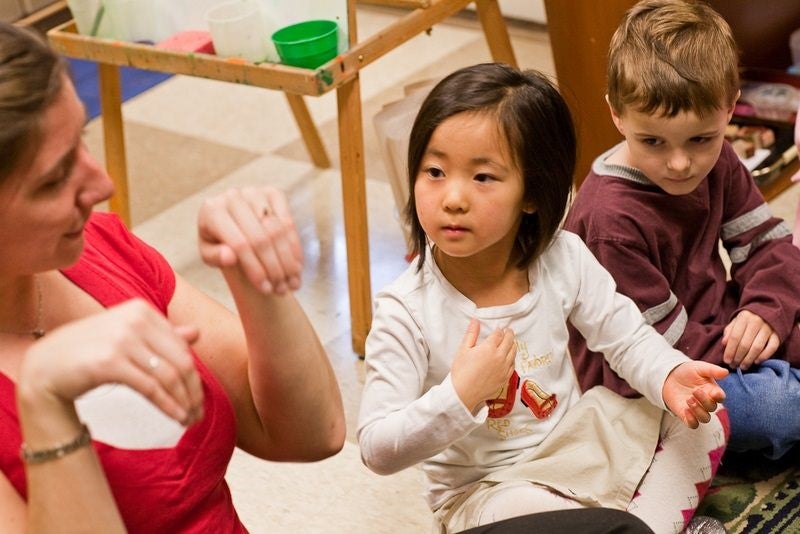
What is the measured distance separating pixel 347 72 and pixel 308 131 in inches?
35.1

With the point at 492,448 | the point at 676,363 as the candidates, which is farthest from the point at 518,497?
the point at 676,363

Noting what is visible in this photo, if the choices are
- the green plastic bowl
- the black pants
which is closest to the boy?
the black pants

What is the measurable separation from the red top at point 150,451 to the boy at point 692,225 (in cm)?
68

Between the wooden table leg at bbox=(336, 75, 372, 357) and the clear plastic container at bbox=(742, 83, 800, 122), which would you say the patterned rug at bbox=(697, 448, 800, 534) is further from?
the clear plastic container at bbox=(742, 83, 800, 122)

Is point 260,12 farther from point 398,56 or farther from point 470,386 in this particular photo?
point 398,56

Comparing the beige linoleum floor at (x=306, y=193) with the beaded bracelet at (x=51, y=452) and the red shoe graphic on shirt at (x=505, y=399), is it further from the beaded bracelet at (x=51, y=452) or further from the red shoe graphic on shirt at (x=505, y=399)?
the beaded bracelet at (x=51, y=452)

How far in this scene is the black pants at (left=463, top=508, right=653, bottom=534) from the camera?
122cm

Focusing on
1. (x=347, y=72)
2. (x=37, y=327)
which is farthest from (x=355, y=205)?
A: (x=37, y=327)

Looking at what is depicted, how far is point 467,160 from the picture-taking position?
135 centimetres

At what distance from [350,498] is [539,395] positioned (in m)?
0.51

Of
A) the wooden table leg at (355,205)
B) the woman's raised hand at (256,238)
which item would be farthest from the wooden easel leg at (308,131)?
the woman's raised hand at (256,238)

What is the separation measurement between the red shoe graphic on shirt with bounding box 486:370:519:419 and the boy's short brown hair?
1.50 ft

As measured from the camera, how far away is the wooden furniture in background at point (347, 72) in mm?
1951

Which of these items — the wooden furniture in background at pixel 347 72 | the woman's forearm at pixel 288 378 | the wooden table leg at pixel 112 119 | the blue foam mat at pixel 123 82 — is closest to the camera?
the woman's forearm at pixel 288 378
